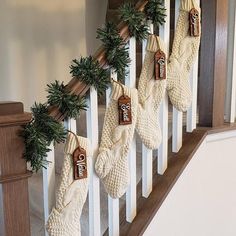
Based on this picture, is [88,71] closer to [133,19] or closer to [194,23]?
[133,19]

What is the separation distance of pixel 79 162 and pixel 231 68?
102 cm

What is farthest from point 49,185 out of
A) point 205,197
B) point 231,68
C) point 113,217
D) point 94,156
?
point 231,68

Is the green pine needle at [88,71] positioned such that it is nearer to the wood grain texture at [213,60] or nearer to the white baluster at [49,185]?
the white baluster at [49,185]

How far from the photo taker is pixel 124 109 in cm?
121

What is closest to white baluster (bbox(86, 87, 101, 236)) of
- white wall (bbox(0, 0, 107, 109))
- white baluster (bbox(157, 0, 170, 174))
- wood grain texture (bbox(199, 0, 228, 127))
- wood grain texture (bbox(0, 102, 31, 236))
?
wood grain texture (bbox(0, 102, 31, 236))

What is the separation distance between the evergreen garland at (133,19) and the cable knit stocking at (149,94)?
53mm

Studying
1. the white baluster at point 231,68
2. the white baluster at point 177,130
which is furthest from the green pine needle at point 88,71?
the white baluster at point 231,68

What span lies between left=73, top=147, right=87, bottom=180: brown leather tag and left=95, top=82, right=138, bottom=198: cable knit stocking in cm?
10

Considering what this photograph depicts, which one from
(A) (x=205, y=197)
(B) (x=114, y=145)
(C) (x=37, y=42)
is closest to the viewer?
(B) (x=114, y=145)

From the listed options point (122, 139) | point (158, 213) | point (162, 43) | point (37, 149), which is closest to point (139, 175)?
point (158, 213)

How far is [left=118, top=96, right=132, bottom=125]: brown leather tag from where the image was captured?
121 cm

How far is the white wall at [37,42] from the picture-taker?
204 centimetres

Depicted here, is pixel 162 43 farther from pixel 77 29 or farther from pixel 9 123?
pixel 77 29

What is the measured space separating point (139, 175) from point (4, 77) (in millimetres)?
951
